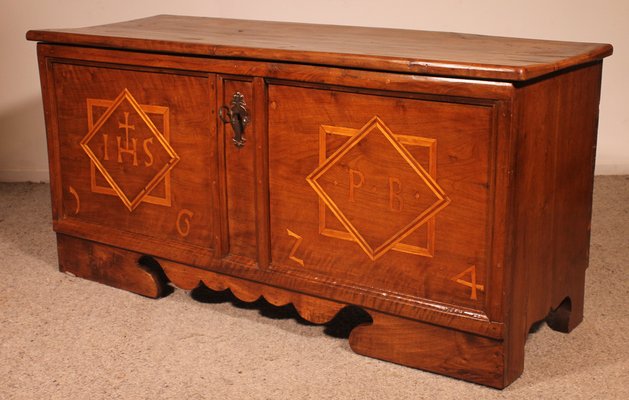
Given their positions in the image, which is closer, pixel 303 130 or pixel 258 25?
pixel 303 130

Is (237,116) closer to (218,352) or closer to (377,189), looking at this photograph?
(377,189)

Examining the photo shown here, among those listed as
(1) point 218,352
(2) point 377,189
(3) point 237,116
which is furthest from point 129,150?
(2) point 377,189

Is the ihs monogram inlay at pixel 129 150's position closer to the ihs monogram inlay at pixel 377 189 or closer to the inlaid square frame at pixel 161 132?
the inlaid square frame at pixel 161 132

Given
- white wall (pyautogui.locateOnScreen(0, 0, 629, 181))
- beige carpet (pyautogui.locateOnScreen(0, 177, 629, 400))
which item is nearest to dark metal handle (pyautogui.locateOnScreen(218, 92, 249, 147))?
beige carpet (pyautogui.locateOnScreen(0, 177, 629, 400))

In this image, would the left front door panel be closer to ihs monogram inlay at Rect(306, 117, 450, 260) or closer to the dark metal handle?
the dark metal handle

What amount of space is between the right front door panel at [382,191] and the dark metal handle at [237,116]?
7 centimetres

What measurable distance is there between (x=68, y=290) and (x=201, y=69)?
0.70 m

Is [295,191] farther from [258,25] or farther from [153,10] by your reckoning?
[153,10]

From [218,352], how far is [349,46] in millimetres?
708

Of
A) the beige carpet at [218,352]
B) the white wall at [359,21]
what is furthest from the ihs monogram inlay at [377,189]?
the white wall at [359,21]

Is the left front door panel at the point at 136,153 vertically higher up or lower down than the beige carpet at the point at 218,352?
higher up

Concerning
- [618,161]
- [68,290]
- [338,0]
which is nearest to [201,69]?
[68,290]

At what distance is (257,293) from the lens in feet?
7.13

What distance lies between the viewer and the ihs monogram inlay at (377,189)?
73.1 inches
